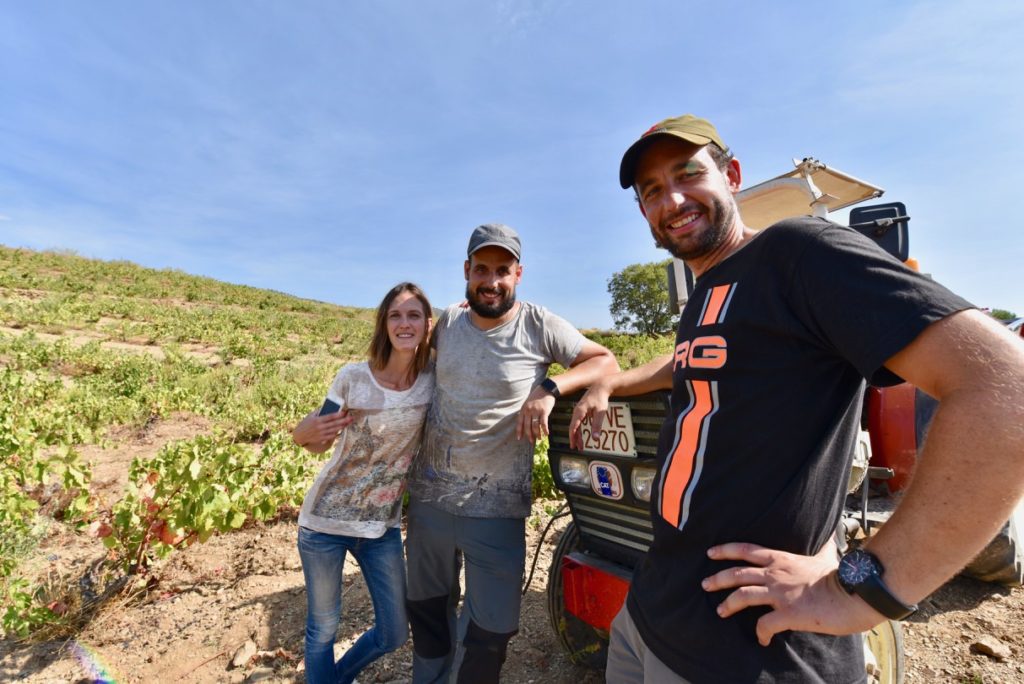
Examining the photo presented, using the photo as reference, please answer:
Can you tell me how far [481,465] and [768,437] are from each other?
1512 millimetres

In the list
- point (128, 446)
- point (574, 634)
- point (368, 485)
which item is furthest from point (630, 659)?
point (128, 446)

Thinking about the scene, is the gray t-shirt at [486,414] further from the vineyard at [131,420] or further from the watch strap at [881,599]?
the vineyard at [131,420]

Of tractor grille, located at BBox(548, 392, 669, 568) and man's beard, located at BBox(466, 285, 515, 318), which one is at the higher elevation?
man's beard, located at BBox(466, 285, 515, 318)

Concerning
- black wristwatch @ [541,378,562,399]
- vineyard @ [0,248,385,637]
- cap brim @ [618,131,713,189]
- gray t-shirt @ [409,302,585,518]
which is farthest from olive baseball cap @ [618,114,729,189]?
vineyard @ [0,248,385,637]

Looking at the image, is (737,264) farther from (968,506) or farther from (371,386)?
(371,386)

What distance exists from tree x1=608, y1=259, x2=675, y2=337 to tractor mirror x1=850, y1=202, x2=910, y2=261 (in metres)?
30.2

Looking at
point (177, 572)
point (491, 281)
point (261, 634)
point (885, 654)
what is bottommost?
point (261, 634)

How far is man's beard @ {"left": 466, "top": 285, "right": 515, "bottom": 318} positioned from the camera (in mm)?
2527

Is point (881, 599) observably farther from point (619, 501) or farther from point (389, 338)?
point (389, 338)

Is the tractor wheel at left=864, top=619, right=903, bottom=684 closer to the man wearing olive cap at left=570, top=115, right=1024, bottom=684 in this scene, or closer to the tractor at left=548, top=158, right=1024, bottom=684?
the tractor at left=548, top=158, right=1024, bottom=684

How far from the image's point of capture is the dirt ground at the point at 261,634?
2822mm

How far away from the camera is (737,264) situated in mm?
1246

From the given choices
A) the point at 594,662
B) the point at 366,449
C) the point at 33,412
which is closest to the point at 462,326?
the point at 366,449

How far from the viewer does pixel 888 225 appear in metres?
3.11
